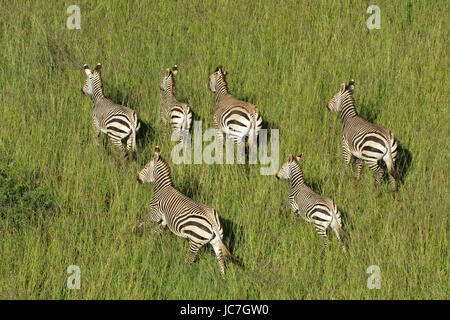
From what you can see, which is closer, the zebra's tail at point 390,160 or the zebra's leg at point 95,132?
the zebra's tail at point 390,160

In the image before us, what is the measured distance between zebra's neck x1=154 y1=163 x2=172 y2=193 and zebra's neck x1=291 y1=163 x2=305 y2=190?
1.58 m

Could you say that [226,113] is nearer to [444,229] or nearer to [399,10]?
[444,229]

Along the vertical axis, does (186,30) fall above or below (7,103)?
above

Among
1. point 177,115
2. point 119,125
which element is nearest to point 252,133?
point 177,115

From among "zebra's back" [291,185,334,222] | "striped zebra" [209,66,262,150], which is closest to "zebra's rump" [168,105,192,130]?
"striped zebra" [209,66,262,150]

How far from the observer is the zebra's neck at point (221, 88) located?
11.0 m

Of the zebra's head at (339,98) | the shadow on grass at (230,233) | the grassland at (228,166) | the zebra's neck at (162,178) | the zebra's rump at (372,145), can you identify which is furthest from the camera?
the zebra's head at (339,98)

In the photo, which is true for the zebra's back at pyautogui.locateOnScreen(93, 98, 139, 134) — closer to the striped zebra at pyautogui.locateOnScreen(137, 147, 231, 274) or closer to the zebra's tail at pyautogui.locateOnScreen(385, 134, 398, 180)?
the striped zebra at pyautogui.locateOnScreen(137, 147, 231, 274)

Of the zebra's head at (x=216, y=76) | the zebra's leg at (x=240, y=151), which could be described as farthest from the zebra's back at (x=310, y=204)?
the zebra's head at (x=216, y=76)

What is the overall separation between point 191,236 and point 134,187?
70.9 inches

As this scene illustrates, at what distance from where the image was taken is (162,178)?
29.4ft

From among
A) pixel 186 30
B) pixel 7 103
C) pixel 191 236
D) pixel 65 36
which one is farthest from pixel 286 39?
pixel 191 236

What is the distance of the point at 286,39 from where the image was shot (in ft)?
41.9

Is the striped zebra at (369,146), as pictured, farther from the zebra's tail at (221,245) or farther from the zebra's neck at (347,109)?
the zebra's tail at (221,245)
